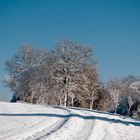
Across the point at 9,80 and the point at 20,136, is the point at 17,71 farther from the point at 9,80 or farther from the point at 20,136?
the point at 20,136

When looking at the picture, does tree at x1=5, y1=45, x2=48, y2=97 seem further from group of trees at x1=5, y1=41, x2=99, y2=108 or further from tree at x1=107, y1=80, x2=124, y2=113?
tree at x1=107, y1=80, x2=124, y2=113

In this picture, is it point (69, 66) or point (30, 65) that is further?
point (30, 65)

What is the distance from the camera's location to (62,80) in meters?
53.6

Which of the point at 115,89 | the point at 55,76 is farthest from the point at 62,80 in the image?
the point at 115,89

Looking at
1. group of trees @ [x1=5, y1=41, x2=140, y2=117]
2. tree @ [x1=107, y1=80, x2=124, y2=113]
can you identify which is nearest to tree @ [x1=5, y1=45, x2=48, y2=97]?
group of trees @ [x1=5, y1=41, x2=140, y2=117]

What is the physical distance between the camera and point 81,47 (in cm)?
5512

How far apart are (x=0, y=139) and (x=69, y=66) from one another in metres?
41.9

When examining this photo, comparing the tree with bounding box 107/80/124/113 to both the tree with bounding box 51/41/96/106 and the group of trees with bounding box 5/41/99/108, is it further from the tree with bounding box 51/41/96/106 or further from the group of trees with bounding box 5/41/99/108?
the tree with bounding box 51/41/96/106

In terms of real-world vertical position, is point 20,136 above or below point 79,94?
below

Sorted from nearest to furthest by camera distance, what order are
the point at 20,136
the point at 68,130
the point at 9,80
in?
the point at 20,136 < the point at 68,130 < the point at 9,80

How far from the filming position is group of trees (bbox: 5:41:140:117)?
176 feet

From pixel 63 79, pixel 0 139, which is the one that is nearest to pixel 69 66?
pixel 63 79

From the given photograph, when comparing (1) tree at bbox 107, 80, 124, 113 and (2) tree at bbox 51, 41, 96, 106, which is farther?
(1) tree at bbox 107, 80, 124, 113

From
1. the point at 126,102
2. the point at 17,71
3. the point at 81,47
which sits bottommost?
the point at 126,102
